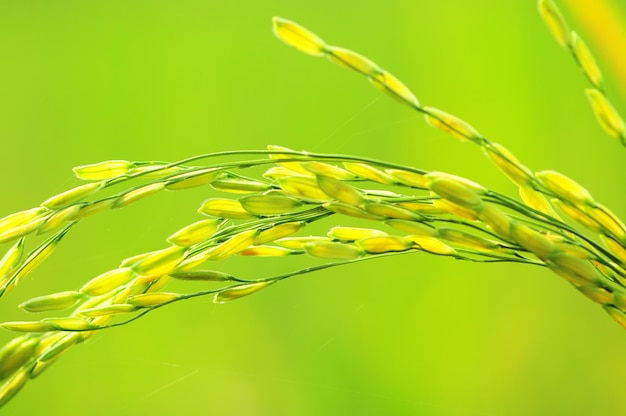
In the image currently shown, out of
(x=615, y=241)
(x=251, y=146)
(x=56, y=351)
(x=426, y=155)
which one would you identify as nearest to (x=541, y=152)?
(x=426, y=155)

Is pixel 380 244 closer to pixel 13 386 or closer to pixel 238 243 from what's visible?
pixel 238 243

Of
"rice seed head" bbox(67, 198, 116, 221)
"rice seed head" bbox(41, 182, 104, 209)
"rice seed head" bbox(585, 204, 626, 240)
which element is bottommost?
"rice seed head" bbox(585, 204, 626, 240)

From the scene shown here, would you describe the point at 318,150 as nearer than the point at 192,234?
No

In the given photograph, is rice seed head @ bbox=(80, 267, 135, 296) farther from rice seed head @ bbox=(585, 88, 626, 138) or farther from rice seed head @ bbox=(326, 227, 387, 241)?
A: rice seed head @ bbox=(585, 88, 626, 138)

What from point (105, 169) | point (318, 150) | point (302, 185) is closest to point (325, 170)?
point (302, 185)

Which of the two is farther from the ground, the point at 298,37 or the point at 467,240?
the point at 298,37

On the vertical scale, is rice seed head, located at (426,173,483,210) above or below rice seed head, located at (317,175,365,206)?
below

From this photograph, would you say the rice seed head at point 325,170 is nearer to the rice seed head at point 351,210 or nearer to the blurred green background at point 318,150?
the rice seed head at point 351,210

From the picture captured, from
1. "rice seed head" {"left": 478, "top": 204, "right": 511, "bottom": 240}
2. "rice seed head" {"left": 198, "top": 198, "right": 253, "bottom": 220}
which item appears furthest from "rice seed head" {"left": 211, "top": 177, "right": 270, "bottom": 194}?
"rice seed head" {"left": 478, "top": 204, "right": 511, "bottom": 240}
